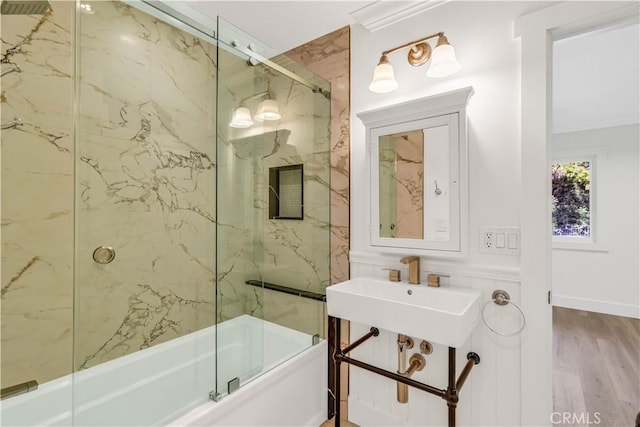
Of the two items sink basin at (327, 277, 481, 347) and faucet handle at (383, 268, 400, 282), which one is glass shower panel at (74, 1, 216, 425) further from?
faucet handle at (383, 268, 400, 282)

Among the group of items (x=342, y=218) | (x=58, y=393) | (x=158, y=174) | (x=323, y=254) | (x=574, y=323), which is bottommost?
(x=574, y=323)

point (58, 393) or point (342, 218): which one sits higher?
point (342, 218)

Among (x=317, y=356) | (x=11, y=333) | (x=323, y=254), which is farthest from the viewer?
(x=323, y=254)

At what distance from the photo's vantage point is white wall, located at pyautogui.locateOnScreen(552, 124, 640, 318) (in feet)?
12.1

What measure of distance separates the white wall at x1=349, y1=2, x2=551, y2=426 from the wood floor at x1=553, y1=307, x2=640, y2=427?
0.96 meters

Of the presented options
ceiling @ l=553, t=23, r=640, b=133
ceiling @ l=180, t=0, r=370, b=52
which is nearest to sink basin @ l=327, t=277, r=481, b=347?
ceiling @ l=553, t=23, r=640, b=133

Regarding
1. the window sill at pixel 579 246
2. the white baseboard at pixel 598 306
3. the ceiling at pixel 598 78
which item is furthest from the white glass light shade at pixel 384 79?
the white baseboard at pixel 598 306

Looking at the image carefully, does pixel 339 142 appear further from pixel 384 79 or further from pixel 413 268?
pixel 413 268

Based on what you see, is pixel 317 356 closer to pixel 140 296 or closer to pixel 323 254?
Result: pixel 323 254

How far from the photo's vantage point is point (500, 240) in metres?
1.47

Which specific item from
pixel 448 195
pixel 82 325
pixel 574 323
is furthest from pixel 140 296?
pixel 574 323

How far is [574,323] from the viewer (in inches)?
142

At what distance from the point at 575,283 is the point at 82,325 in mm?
5456

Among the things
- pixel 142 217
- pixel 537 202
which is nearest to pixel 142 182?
pixel 142 217
